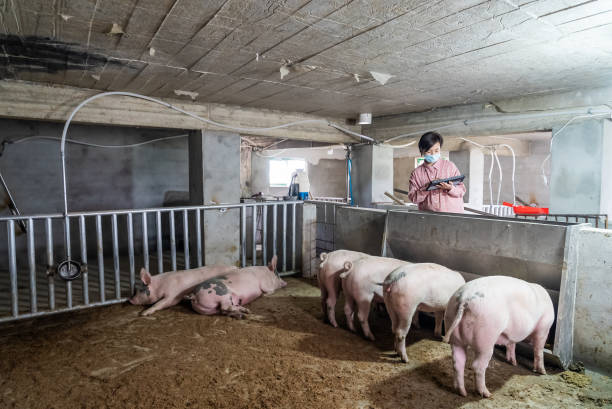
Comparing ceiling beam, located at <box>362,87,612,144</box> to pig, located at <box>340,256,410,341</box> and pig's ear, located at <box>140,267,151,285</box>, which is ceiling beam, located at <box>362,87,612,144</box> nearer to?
pig, located at <box>340,256,410,341</box>

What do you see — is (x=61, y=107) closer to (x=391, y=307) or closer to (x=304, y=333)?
(x=304, y=333)

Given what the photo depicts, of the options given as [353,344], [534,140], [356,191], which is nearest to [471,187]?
[534,140]

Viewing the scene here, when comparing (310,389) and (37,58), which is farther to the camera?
(37,58)

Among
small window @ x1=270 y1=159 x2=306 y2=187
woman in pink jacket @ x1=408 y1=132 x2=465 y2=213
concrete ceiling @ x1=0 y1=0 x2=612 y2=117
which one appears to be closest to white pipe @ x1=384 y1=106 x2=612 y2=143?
concrete ceiling @ x1=0 y1=0 x2=612 y2=117

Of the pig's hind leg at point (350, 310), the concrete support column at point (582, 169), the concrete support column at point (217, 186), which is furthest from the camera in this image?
the concrete support column at point (217, 186)

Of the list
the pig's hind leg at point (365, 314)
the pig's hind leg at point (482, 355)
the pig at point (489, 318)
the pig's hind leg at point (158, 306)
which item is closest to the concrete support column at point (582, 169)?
the pig at point (489, 318)

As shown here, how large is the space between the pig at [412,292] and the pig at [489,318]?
0.28 metres

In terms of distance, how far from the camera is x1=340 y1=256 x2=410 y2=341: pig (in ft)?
9.51

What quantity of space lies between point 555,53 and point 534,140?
9918 millimetres

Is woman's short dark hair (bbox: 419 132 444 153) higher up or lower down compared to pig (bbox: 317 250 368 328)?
higher up

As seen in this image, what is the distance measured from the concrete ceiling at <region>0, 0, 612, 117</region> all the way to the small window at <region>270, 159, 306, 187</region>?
9.53m

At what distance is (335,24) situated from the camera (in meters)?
2.49

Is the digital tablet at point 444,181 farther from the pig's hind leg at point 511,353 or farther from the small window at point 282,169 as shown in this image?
the small window at point 282,169

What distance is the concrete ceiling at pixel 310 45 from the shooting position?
228cm
